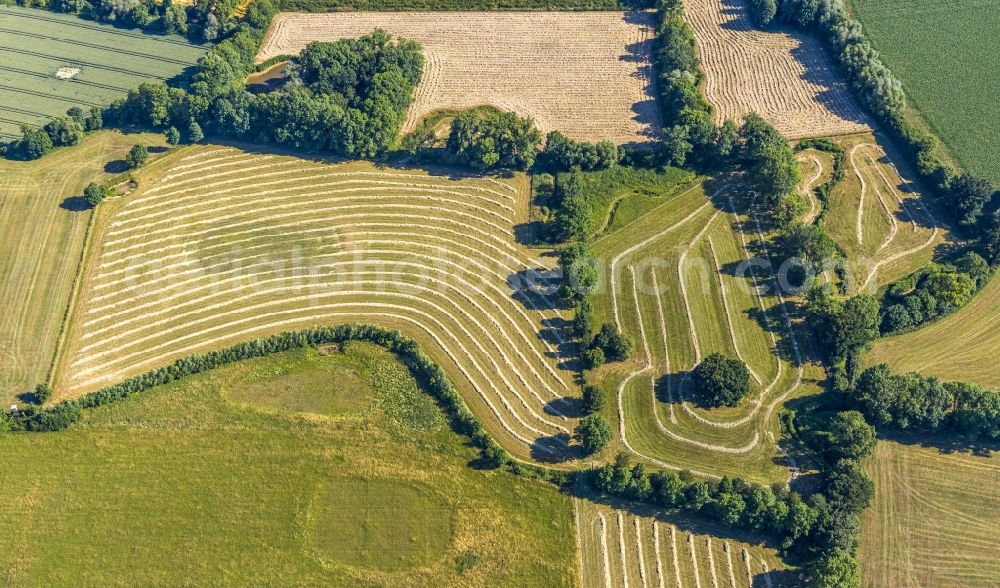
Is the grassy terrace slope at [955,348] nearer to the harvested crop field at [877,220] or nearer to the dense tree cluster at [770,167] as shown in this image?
the harvested crop field at [877,220]

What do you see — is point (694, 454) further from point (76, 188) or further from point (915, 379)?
point (76, 188)

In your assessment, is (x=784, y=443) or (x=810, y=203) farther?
(x=810, y=203)

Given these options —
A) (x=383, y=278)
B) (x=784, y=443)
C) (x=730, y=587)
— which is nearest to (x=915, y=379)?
(x=784, y=443)

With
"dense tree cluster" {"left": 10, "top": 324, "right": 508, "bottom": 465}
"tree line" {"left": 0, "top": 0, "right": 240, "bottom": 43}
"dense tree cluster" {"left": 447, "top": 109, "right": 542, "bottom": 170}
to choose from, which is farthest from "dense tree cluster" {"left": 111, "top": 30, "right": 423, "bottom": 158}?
"dense tree cluster" {"left": 10, "top": 324, "right": 508, "bottom": 465}

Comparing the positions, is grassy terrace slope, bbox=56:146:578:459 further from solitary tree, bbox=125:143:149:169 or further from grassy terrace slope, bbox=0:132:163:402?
grassy terrace slope, bbox=0:132:163:402

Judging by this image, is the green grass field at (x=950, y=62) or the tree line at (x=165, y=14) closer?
the green grass field at (x=950, y=62)

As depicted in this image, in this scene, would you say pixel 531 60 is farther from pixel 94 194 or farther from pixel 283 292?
pixel 94 194

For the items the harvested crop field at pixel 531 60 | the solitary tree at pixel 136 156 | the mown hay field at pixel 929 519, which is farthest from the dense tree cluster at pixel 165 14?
the mown hay field at pixel 929 519
